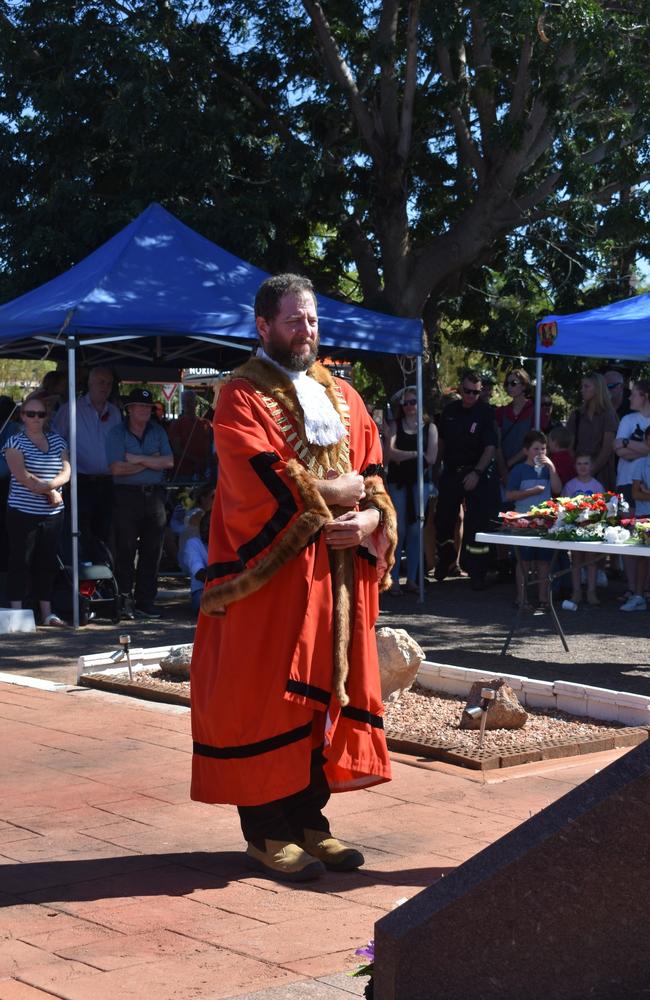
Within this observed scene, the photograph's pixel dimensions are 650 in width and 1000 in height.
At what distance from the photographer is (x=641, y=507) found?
11.7m

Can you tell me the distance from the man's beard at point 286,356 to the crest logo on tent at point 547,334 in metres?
8.21

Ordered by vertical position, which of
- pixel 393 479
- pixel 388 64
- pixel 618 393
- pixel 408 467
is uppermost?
pixel 388 64

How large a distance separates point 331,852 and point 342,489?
1.26 m

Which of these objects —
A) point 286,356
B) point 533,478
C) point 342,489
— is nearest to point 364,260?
point 533,478

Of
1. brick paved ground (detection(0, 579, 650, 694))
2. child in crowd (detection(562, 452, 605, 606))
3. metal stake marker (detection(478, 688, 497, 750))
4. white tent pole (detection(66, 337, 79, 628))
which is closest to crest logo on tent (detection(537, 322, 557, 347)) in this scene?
child in crowd (detection(562, 452, 605, 606))

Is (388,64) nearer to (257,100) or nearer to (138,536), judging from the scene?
(257,100)

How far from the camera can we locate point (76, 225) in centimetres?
1681

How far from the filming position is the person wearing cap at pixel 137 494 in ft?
39.3

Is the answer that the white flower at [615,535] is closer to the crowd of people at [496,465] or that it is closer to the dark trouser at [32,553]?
the crowd of people at [496,465]

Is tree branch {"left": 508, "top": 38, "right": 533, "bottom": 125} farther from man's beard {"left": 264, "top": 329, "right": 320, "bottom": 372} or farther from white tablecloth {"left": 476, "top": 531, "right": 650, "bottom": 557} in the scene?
man's beard {"left": 264, "top": 329, "right": 320, "bottom": 372}

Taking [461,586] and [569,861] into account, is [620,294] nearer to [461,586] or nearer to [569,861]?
[461,586]

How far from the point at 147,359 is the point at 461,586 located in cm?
413

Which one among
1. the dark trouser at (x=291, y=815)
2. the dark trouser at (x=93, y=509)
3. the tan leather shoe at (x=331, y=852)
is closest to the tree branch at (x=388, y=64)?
the dark trouser at (x=93, y=509)

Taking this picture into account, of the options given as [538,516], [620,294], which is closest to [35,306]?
[538,516]
